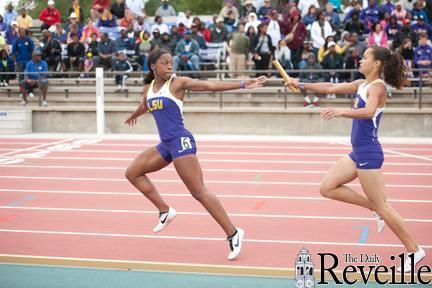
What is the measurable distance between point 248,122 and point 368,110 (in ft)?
43.3

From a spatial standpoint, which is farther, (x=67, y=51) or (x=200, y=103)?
(x=67, y=51)

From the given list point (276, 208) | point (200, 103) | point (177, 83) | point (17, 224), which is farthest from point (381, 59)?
point (200, 103)

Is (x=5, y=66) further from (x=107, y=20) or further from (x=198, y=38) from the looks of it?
(x=198, y=38)

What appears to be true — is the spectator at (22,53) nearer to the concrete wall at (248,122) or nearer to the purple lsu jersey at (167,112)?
the concrete wall at (248,122)

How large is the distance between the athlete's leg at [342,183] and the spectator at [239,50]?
46.9 ft

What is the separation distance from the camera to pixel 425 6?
22516 mm

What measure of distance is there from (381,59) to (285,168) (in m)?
6.90

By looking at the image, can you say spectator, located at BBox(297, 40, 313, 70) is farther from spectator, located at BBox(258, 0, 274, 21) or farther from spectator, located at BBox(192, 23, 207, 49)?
spectator, located at BBox(192, 23, 207, 49)

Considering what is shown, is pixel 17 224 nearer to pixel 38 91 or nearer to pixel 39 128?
pixel 39 128

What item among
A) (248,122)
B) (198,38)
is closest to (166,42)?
(198,38)

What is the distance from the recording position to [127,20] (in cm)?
2456

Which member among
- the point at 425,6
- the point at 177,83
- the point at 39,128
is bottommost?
the point at 39,128

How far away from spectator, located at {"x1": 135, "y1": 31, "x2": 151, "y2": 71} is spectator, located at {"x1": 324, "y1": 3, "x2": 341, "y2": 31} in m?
5.39

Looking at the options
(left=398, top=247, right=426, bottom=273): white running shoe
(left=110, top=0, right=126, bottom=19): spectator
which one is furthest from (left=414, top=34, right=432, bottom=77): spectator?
(left=398, top=247, right=426, bottom=273): white running shoe
